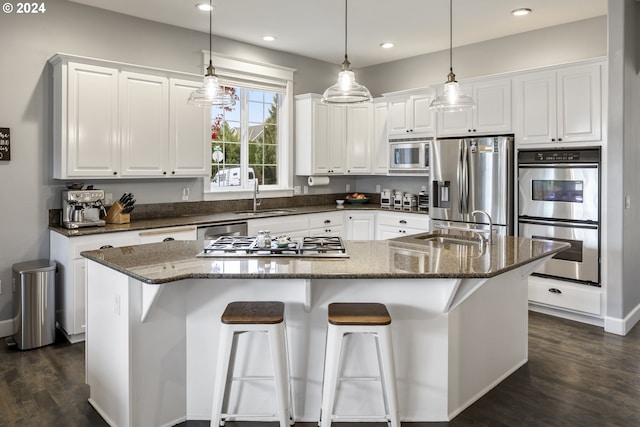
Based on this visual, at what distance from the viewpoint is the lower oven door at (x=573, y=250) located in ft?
13.5

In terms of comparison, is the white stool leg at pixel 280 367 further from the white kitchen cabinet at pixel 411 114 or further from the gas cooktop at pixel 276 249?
the white kitchen cabinet at pixel 411 114

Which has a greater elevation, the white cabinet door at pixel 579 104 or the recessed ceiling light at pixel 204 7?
the recessed ceiling light at pixel 204 7

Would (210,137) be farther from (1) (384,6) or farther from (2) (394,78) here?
(2) (394,78)

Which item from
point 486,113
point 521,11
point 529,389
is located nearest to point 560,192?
point 486,113

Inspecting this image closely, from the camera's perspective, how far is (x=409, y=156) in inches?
221

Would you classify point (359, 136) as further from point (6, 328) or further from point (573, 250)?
point (6, 328)

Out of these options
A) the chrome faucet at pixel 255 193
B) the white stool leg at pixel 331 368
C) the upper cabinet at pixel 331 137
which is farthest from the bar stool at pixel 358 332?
the upper cabinet at pixel 331 137

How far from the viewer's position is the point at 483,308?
2805 mm

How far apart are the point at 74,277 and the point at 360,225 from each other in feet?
10.8

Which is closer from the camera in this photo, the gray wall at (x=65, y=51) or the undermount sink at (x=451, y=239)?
the undermount sink at (x=451, y=239)

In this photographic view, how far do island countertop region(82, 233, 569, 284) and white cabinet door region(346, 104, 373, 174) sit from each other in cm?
320

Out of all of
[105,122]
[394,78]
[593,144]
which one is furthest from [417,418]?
[394,78]

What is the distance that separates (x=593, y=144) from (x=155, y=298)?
380 cm

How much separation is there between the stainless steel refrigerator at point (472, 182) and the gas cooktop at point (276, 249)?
231cm
